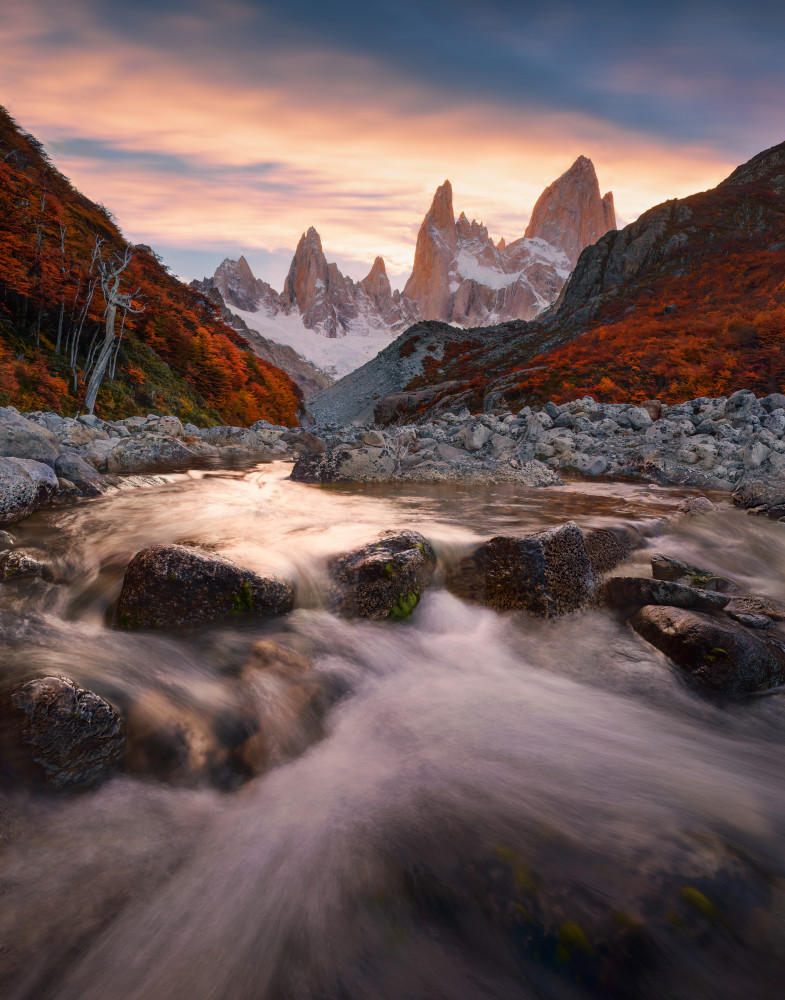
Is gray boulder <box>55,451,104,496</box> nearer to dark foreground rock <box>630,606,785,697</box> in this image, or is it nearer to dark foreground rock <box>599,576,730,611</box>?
dark foreground rock <box>599,576,730,611</box>

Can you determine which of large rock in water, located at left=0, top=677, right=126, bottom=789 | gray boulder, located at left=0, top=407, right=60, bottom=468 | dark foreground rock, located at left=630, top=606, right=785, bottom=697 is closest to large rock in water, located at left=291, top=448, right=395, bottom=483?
gray boulder, located at left=0, top=407, right=60, bottom=468

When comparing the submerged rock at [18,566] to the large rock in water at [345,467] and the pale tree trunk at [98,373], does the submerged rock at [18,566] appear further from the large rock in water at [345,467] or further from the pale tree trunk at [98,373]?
the pale tree trunk at [98,373]

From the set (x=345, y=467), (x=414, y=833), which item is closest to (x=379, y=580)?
(x=414, y=833)

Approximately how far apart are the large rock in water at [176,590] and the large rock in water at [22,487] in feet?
13.1

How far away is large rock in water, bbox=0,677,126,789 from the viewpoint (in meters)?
2.73

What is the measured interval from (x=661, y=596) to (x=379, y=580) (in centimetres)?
330

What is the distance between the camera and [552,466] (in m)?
17.2

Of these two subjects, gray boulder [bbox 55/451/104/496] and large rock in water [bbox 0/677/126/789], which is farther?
gray boulder [bbox 55/451/104/496]

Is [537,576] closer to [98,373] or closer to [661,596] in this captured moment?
[661,596]

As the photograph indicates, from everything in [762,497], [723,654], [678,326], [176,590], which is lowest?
Answer: [723,654]

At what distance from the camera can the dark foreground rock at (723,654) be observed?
417 cm

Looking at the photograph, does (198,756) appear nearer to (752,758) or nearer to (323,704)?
(323,704)

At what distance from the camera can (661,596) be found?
5.47 m

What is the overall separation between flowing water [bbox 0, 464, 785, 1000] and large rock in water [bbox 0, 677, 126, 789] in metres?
0.13
